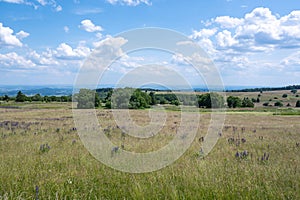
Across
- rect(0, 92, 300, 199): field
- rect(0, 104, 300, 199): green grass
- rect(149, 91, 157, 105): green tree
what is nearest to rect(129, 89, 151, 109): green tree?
rect(149, 91, 157, 105): green tree

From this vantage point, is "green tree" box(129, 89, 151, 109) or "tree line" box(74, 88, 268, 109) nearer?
"tree line" box(74, 88, 268, 109)

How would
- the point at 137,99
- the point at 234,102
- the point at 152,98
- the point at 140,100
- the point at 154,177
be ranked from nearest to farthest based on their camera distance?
the point at 154,177 → the point at 140,100 → the point at 137,99 → the point at 152,98 → the point at 234,102

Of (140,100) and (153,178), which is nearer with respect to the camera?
(153,178)

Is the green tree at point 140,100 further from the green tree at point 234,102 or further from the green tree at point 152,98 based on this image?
the green tree at point 234,102

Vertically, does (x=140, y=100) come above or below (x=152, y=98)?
below

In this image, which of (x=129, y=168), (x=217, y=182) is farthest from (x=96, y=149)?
(x=217, y=182)

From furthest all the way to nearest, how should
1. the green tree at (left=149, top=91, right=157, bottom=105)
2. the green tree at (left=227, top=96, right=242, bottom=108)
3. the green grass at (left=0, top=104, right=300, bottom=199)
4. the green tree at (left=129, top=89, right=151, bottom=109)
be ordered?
the green tree at (left=227, top=96, right=242, bottom=108)
the green tree at (left=149, top=91, right=157, bottom=105)
the green tree at (left=129, top=89, right=151, bottom=109)
the green grass at (left=0, top=104, right=300, bottom=199)

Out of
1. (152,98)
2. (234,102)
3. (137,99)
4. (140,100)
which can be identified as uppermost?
(152,98)

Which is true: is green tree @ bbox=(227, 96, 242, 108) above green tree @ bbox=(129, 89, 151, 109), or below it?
below

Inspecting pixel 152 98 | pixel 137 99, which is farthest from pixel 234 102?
pixel 137 99

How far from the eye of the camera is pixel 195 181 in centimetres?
581

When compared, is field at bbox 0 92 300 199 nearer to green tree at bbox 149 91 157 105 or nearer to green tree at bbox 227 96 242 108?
green tree at bbox 149 91 157 105

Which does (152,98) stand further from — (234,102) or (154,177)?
(154,177)

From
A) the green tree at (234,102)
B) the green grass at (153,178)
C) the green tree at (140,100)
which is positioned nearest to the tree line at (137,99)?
the green tree at (140,100)
